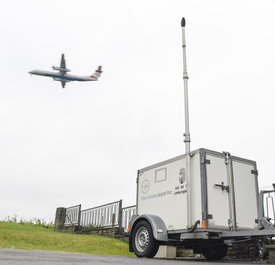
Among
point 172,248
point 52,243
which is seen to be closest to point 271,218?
point 172,248

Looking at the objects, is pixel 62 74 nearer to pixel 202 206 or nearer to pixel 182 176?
pixel 182 176

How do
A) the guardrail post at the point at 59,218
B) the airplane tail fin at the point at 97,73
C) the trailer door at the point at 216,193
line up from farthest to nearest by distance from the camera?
the airplane tail fin at the point at 97,73 → the guardrail post at the point at 59,218 → the trailer door at the point at 216,193

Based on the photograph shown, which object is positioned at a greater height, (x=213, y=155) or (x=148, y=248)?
(x=213, y=155)

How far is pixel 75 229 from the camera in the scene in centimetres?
1952

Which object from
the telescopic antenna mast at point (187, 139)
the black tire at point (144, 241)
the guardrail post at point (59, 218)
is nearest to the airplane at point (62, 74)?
the guardrail post at point (59, 218)

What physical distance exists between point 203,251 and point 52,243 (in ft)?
19.6

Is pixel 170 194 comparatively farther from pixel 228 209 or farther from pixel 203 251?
pixel 203 251

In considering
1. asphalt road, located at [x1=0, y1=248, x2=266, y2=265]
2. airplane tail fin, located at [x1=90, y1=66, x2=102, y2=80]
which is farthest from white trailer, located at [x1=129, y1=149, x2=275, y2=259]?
airplane tail fin, located at [x1=90, y1=66, x2=102, y2=80]

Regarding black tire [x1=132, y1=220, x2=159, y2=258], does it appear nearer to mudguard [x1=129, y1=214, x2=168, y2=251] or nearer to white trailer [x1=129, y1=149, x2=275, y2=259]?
white trailer [x1=129, y1=149, x2=275, y2=259]

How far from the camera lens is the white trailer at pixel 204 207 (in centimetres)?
739

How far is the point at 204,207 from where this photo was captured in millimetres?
7312

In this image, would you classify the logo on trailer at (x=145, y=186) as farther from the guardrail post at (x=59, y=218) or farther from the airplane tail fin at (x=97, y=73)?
the airplane tail fin at (x=97, y=73)

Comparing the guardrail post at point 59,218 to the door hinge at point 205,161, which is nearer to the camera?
the door hinge at point 205,161

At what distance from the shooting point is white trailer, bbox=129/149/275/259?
7395mm
